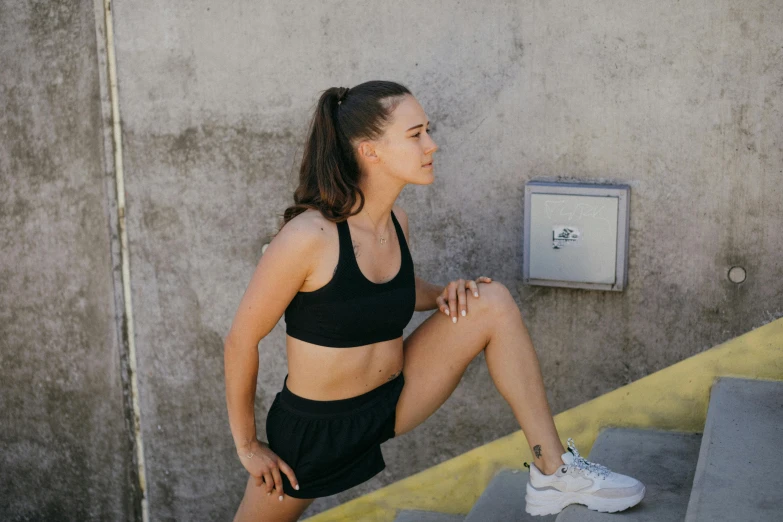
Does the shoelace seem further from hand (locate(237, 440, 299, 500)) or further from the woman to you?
hand (locate(237, 440, 299, 500))

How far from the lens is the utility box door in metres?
3.15

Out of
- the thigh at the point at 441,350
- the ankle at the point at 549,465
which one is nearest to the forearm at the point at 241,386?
the thigh at the point at 441,350

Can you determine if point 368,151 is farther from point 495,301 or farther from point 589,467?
point 589,467

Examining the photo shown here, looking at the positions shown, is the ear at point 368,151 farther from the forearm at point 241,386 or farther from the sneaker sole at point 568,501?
the sneaker sole at point 568,501

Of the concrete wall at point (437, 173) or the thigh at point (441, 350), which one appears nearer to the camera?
the thigh at point (441, 350)

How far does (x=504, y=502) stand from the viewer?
3.29 m

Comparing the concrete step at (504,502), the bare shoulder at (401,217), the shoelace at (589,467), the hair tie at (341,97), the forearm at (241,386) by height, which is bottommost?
the concrete step at (504,502)

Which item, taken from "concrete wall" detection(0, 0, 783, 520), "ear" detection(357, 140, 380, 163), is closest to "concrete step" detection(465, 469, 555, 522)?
"concrete wall" detection(0, 0, 783, 520)

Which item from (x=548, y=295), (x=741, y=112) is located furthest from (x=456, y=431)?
(x=741, y=112)

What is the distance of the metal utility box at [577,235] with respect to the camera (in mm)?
3137

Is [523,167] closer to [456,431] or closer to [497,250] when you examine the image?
[497,250]

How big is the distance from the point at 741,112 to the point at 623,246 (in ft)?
1.86

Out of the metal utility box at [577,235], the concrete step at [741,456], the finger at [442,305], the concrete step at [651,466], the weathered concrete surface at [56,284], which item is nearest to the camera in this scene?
the concrete step at [741,456]

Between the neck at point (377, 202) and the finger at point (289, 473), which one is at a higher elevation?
the neck at point (377, 202)
